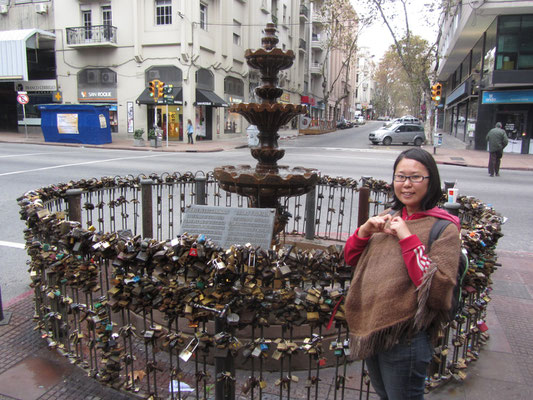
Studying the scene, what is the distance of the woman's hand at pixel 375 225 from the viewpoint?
218cm

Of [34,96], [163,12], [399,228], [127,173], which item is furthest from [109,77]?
[399,228]

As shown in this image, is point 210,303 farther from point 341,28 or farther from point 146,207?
point 341,28

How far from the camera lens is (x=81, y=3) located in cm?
3120

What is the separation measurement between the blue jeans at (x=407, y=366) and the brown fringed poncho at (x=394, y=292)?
7cm

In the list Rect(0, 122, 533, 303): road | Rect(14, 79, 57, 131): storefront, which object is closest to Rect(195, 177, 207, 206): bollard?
Rect(0, 122, 533, 303): road

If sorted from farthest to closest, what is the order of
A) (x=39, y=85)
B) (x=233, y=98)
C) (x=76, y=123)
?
(x=233, y=98) → (x=39, y=85) → (x=76, y=123)

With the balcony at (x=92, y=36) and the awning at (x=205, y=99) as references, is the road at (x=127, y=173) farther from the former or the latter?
the balcony at (x=92, y=36)

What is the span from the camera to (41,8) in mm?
32719

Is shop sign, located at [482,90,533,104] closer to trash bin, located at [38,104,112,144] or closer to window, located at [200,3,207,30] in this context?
window, located at [200,3,207,30]

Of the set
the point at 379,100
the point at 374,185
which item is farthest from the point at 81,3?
the point at 379,100

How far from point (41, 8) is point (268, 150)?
114ft

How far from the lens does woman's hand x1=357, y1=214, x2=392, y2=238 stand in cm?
218

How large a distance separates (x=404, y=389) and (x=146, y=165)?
15601 millimetres

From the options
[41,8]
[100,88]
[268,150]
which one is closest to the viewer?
[268,150]
